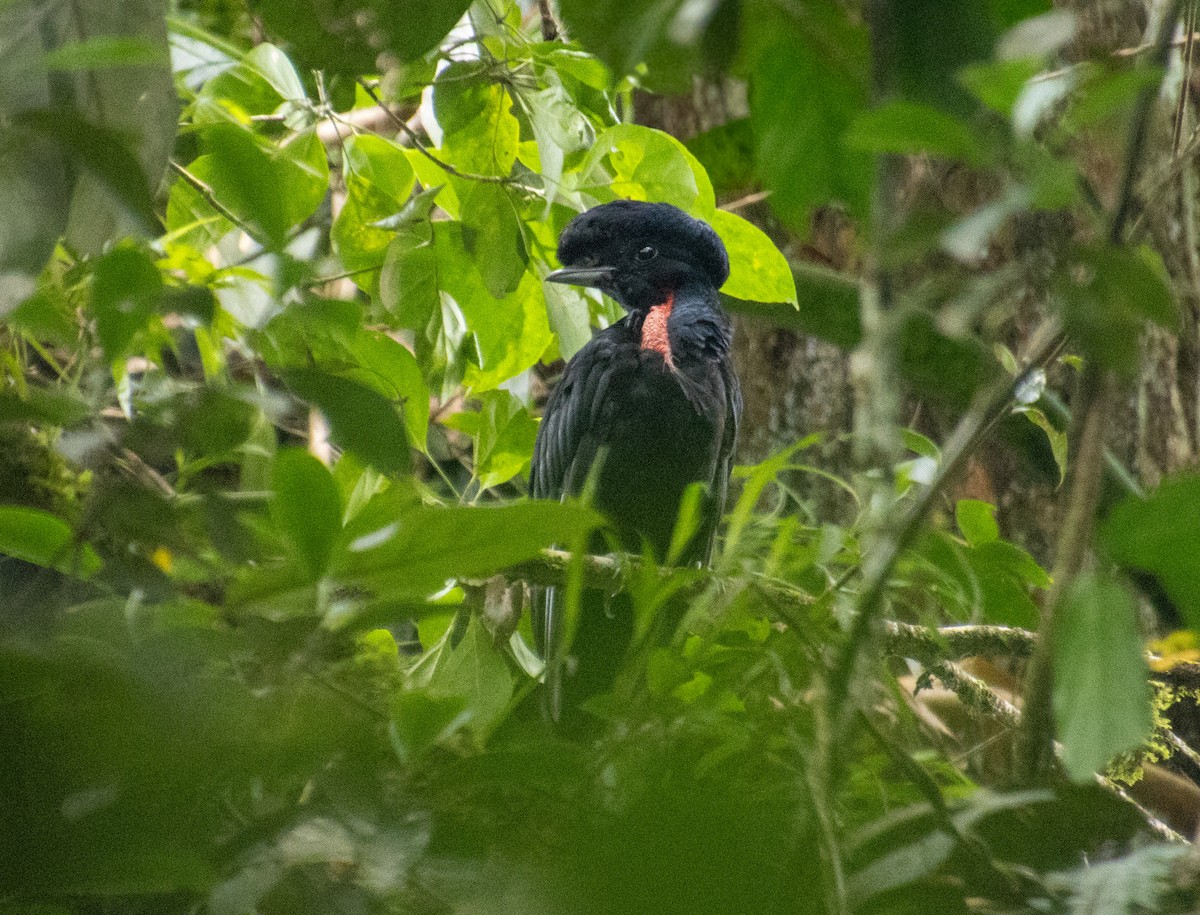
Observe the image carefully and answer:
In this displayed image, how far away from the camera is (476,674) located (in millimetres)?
1163

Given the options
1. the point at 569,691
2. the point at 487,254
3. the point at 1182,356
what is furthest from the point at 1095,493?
the point at 1182,356

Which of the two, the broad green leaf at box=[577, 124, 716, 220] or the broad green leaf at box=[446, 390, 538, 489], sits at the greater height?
the broad green leaf at box=[577, 124, 716, 220]

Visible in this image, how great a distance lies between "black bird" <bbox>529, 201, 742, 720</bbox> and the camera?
2236mm

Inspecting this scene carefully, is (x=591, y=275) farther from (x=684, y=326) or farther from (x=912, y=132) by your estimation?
(x=912, y=132)

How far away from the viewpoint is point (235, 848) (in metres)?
0.46

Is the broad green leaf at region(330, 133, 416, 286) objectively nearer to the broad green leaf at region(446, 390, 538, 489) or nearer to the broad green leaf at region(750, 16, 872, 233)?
the broad green leaf at region(446, 390, 538, 489)

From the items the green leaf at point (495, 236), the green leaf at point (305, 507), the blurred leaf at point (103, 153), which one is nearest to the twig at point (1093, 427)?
the green leaf at point (305, 507)

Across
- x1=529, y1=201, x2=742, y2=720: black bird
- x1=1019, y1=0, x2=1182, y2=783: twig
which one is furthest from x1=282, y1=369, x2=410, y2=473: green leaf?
x1=529, y1=201, x2=742, y2=720: black bird

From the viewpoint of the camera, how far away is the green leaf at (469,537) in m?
0.45

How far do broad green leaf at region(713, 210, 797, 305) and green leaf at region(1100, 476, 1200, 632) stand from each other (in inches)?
41.9

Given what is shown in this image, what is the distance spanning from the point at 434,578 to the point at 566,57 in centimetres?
99

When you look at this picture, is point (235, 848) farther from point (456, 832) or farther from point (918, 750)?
point (918, 750)

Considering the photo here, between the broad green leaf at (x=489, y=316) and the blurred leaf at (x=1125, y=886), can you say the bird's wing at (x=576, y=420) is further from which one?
the blurred leaf at (x=1125, y=886)

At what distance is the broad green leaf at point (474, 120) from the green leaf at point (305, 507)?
908 mm
